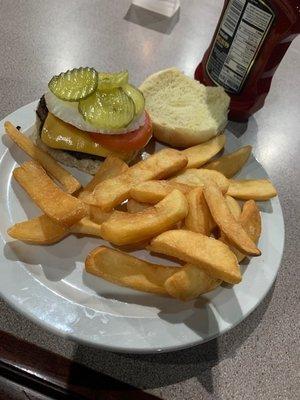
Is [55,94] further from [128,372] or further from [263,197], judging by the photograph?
[128,372]

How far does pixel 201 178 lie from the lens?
1.22 metres

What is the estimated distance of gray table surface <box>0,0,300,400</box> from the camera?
104cm

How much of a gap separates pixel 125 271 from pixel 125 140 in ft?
1.34

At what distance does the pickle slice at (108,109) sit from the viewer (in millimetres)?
1218

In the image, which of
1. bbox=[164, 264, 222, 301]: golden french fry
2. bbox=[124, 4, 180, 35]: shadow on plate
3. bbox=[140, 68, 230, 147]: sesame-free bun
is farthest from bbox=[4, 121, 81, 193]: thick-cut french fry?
bbox=[124, 4, 180, 35]: shadow on plate

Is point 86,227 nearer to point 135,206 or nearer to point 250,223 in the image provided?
point 135,206

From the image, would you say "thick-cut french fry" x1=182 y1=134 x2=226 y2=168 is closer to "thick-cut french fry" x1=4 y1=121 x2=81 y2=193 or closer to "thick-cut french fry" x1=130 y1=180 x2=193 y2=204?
"thick-cut french fry" x1=130 y1=180 x2=193 y2=204

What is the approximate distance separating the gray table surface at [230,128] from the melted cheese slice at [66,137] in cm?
34

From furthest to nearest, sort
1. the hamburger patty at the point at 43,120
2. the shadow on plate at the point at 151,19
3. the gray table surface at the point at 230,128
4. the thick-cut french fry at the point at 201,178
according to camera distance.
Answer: the shadow on plate at the point at 151,19, the hamburger patty at the point at 43,120, the thick-cut french fry at the point at 201,178, the gray table surface at the point at 230,128

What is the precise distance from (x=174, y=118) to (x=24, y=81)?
0.60 m

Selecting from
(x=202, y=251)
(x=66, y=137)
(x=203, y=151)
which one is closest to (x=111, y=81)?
(x=66, y=137)

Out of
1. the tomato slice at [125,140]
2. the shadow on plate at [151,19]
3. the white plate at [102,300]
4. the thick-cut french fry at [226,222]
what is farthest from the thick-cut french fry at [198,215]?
the shadow on plate at [151,19]

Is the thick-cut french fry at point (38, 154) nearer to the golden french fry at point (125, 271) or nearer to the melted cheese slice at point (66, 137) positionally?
the melted cheese slice at point (66, 137)

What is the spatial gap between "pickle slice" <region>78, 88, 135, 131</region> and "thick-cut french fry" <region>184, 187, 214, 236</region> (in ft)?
0.96
